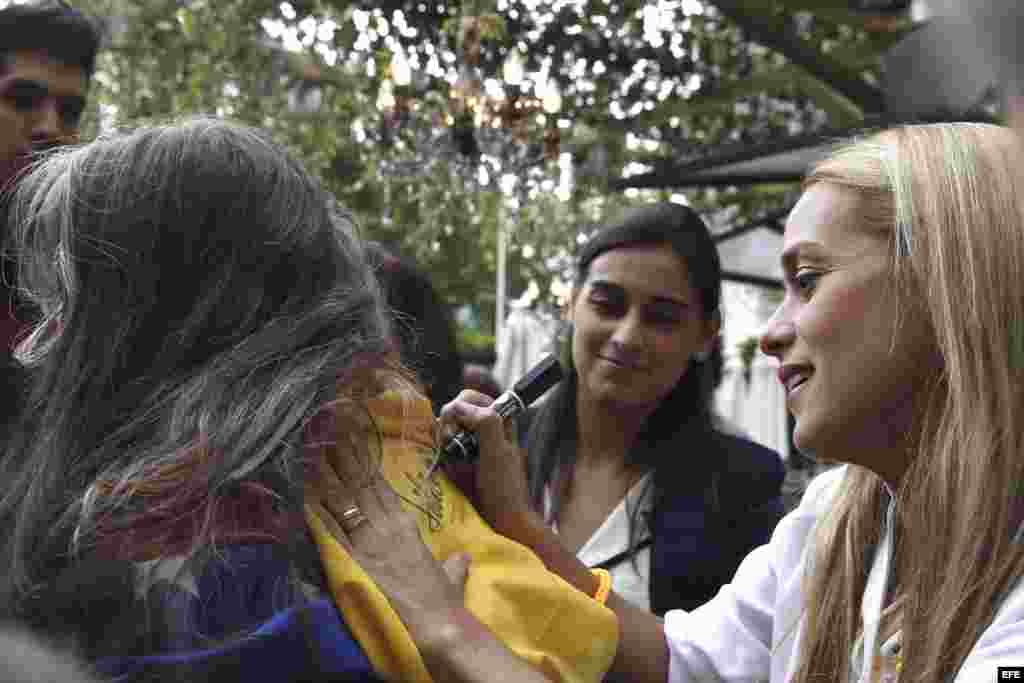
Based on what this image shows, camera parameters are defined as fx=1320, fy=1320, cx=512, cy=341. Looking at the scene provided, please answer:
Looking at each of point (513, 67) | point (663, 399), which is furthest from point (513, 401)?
point (513, 67)

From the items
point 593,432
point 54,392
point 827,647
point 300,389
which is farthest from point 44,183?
point 593,432

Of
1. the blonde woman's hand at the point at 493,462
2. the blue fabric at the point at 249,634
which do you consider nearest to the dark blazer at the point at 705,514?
the blonde woman's hand at the point at 493,462

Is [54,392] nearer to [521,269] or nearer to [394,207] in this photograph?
[394,207]

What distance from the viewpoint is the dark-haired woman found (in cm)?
289

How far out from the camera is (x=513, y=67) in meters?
5.48

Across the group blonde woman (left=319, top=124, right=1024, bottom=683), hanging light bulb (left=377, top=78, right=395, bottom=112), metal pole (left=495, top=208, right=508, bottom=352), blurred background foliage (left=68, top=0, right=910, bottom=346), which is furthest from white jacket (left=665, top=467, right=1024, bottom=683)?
metal pole (left=495, top=208, right=508, bottom=352)

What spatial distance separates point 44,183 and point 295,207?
31 centimetres

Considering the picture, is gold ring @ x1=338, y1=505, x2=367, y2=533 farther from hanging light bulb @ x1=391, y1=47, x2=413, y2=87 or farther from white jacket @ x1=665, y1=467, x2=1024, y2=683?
hanging light bulb @ x1=391, y1=47, x2=413, y2=87

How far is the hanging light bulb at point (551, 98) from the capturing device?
5.85 metres

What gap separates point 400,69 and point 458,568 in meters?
4.32

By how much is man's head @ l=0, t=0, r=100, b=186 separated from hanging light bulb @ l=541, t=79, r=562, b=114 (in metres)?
2.84

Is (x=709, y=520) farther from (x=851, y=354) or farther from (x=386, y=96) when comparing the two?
(x=386, y=96)

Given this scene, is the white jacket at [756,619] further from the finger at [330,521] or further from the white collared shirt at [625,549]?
the finger at [330,521]

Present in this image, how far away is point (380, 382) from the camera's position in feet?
5.10
